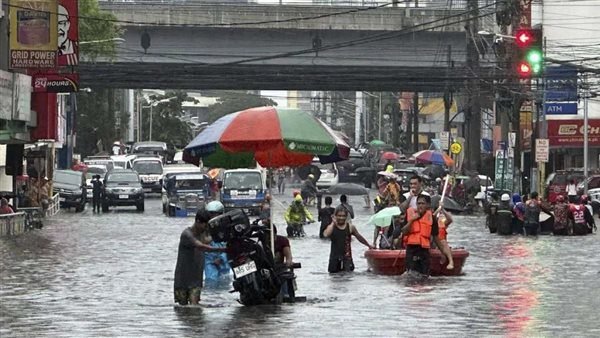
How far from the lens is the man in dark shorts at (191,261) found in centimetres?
2041

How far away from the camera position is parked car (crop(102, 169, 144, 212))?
6234 centimetres

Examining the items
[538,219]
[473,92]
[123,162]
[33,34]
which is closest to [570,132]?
[473,92]

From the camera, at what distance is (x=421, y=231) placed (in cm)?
2522

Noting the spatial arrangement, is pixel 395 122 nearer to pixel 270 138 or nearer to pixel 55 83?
pixel 55 83

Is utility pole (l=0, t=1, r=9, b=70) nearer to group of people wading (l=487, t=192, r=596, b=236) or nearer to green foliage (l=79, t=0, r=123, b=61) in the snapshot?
green foliage (l=79, t=0, r=123, b=61)

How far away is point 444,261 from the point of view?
26.8 m

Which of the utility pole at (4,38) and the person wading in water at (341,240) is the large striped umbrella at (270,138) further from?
the utility pole at (4,38)

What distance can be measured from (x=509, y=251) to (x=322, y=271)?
838 cm

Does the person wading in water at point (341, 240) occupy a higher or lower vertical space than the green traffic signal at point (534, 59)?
lower

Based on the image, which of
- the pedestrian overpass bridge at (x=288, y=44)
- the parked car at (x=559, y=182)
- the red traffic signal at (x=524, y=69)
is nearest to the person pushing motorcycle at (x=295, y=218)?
the red traffic signal at (x=524, y=69)

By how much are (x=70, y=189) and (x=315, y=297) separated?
138 ft

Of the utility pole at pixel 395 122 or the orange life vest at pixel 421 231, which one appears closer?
the orange life vest at pixel 421 231

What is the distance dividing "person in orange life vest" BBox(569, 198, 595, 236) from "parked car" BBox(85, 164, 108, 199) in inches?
1161

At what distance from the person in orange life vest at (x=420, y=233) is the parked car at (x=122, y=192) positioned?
37.0 metres
